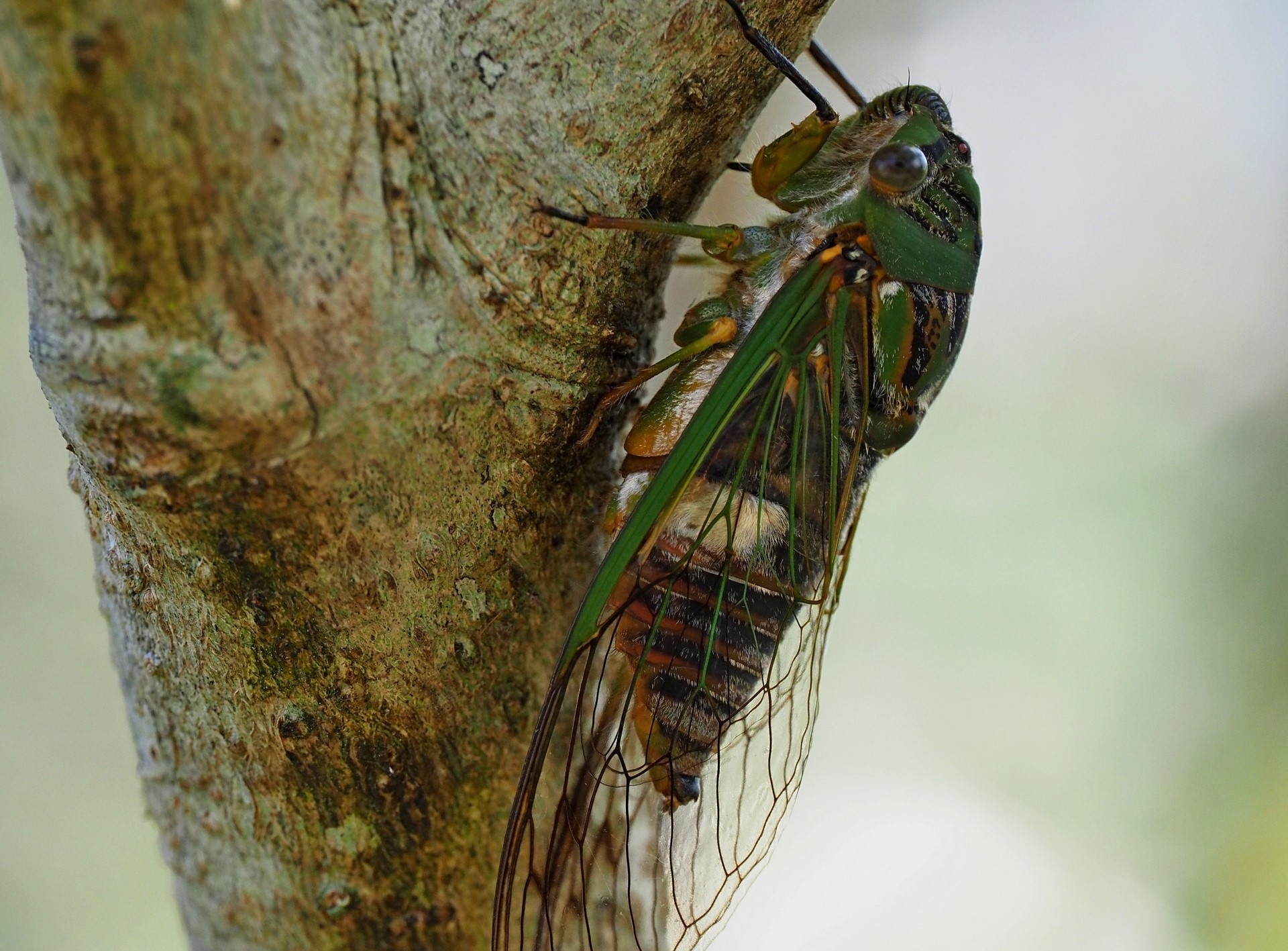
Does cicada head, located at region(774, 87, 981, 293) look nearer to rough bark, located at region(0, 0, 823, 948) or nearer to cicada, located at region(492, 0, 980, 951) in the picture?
cicada, located at region(492, 0, 980, 951)

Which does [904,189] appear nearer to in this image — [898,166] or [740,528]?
[898,166]

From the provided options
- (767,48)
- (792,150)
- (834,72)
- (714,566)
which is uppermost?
(834,72)

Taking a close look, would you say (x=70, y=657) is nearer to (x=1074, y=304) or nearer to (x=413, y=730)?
(x=413, y=730)

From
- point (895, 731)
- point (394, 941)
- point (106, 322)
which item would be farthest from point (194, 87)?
point (895, 731)

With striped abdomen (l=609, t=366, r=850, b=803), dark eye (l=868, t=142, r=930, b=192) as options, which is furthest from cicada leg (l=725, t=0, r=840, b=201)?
striped abdomen (l=609, t=366, r=850, b=803)

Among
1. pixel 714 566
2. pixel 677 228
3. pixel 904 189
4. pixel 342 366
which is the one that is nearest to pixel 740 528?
pixel 714 566

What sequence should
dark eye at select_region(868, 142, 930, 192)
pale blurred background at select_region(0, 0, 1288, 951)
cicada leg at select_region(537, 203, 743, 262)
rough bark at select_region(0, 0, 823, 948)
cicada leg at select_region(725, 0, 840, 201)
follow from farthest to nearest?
1. pale blurred background at select_region(0, 0, 1288, 951)
2. cicada leg at select_region(725, 0, 840, 201)
3. dark eye at select_region(868, 142, 930, 192)
4. cicada leg at select_region(537, 203, 743, 262)
5. rough bark at select_region(0, 0, 823, 948)
